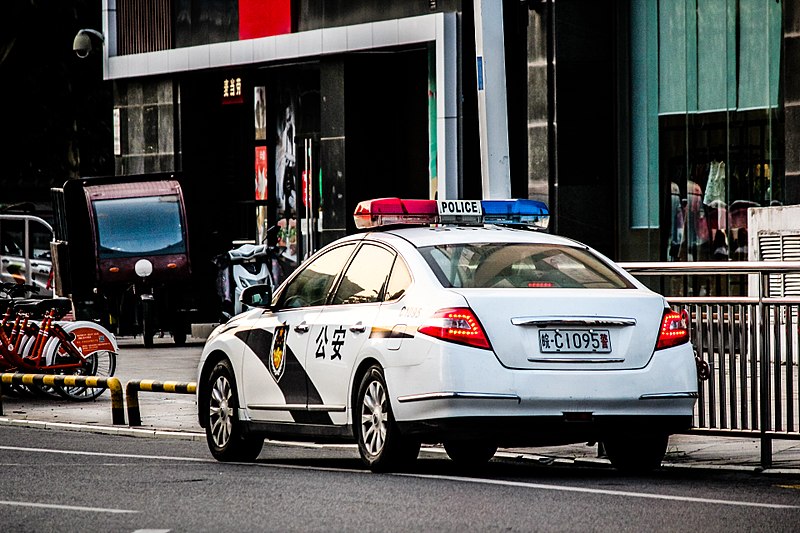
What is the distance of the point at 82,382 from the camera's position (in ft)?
52.3

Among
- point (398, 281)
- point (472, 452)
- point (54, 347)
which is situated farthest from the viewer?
point (54, 347)

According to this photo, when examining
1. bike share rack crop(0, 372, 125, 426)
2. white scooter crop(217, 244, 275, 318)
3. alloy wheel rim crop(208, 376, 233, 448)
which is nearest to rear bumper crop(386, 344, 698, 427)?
alloy wheel rim crop(208, 376, 233, 448)

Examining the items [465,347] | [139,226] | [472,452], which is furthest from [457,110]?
[465,347]

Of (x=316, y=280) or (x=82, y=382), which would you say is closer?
(x=316, y=280)

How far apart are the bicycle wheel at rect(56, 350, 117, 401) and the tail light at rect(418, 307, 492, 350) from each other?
27.8 feet

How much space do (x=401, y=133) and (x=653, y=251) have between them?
5.39m

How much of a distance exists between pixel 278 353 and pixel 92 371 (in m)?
7.22

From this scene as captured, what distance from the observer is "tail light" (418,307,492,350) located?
998 centimetres

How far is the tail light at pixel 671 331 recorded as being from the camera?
10.3 metres

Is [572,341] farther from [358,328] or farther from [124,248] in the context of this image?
[124,248]

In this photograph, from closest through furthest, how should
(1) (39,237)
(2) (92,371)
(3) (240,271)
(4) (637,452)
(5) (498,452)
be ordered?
1. (4) (637,452)
2. (5) (498,452)
3. (2) (92,371)
4. (3) (240,271)
5. (1) (39,237)

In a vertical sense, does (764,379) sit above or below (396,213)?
below

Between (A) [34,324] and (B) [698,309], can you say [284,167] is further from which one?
(B) [698,309]

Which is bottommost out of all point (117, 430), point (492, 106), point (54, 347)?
point (117, 430)
